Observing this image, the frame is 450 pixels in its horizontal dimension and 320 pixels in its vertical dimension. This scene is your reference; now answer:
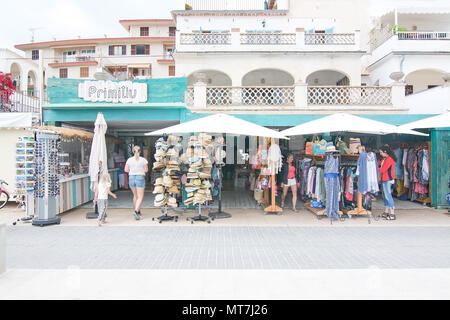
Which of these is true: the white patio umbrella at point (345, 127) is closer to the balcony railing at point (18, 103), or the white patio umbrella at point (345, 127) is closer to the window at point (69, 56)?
the balcony railing at point (18, 103)

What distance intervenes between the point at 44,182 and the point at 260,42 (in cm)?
1421

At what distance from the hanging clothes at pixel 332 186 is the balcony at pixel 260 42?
37.3 feet

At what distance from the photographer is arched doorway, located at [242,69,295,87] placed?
67.6ft

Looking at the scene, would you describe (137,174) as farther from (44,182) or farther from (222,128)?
(222,128)

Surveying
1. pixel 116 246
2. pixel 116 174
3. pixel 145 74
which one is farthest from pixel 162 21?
pixel 116 246

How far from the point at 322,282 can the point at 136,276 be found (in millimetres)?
2592

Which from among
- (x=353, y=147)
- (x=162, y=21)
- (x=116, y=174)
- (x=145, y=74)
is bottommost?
(x=116, y=174)

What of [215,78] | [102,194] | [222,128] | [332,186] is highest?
[215,78]

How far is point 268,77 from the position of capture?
20891mm

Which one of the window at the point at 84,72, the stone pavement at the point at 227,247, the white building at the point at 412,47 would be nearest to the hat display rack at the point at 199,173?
the stone pavement at the point at 227,247

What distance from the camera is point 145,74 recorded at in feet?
126

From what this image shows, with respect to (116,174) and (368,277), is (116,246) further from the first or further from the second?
(116,174)

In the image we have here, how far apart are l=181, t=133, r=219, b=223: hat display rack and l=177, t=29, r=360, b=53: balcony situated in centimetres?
1086

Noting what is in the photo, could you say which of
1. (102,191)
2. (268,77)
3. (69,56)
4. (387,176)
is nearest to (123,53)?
(69,56)
